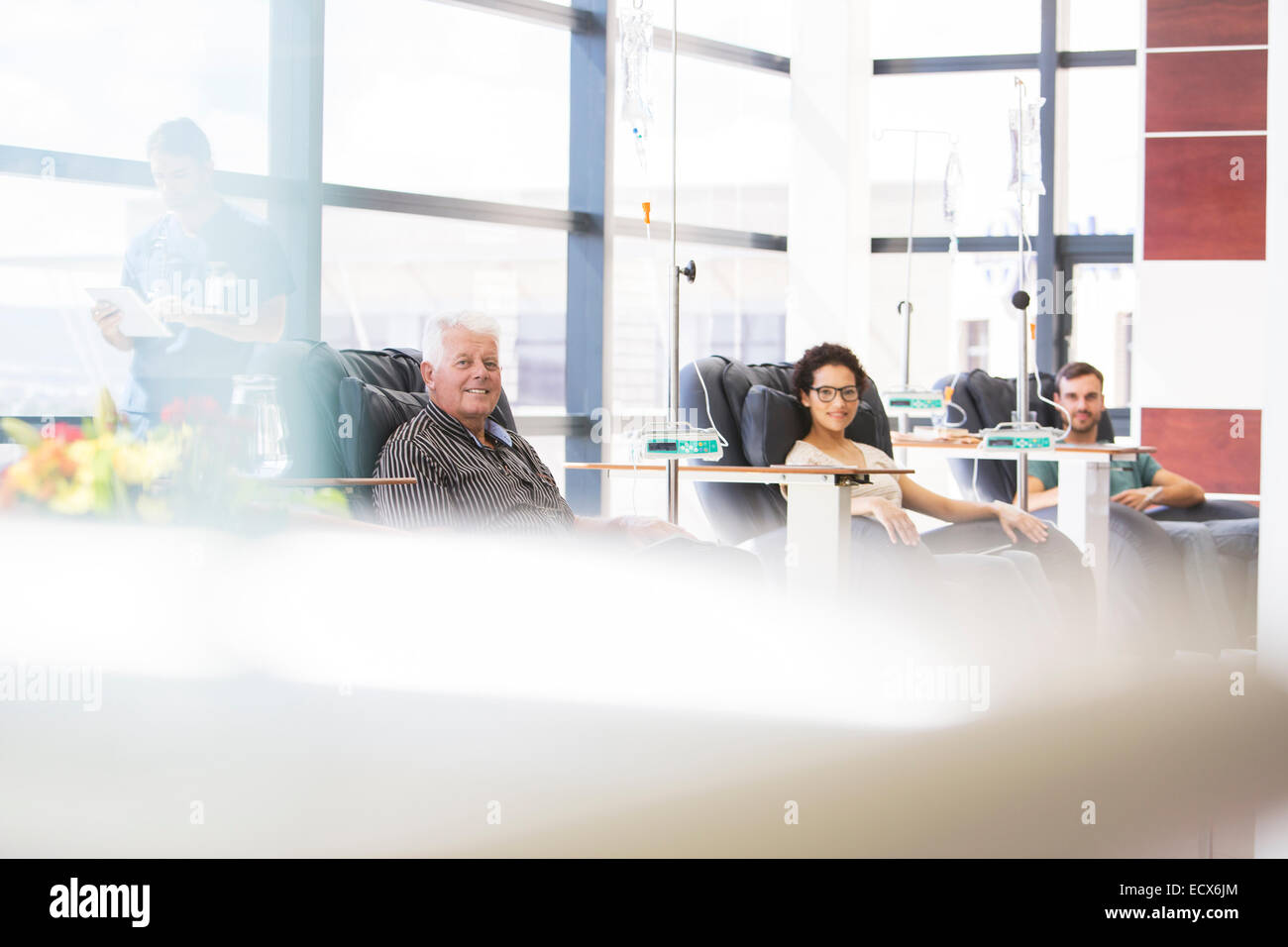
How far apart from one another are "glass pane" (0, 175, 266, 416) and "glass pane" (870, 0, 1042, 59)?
123 inches

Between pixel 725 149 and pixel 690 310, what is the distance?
4.97ft

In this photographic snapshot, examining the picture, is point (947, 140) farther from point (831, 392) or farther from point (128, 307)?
point (128, 307)

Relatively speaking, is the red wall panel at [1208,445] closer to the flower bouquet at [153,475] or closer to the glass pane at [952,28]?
the glass pane at [952,28]

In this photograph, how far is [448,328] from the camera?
277 centimetres

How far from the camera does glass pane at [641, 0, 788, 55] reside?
541 cm

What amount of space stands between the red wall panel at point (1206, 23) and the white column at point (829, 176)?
1.17 m

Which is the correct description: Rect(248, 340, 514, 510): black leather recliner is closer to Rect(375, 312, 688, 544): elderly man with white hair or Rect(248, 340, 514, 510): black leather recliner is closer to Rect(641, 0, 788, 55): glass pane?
Rect(375, 312, 688, 544): elderly man with white hair

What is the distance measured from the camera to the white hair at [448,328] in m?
2.77

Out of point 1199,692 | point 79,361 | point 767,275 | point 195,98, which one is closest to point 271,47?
point 195,98

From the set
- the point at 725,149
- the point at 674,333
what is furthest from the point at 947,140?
the point at 674,333

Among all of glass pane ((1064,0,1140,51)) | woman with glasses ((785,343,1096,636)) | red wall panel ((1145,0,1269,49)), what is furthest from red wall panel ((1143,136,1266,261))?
woman with glasses ((785,343,1096,636))

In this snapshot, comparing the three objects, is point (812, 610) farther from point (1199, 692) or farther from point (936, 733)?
point (1199, 692)
